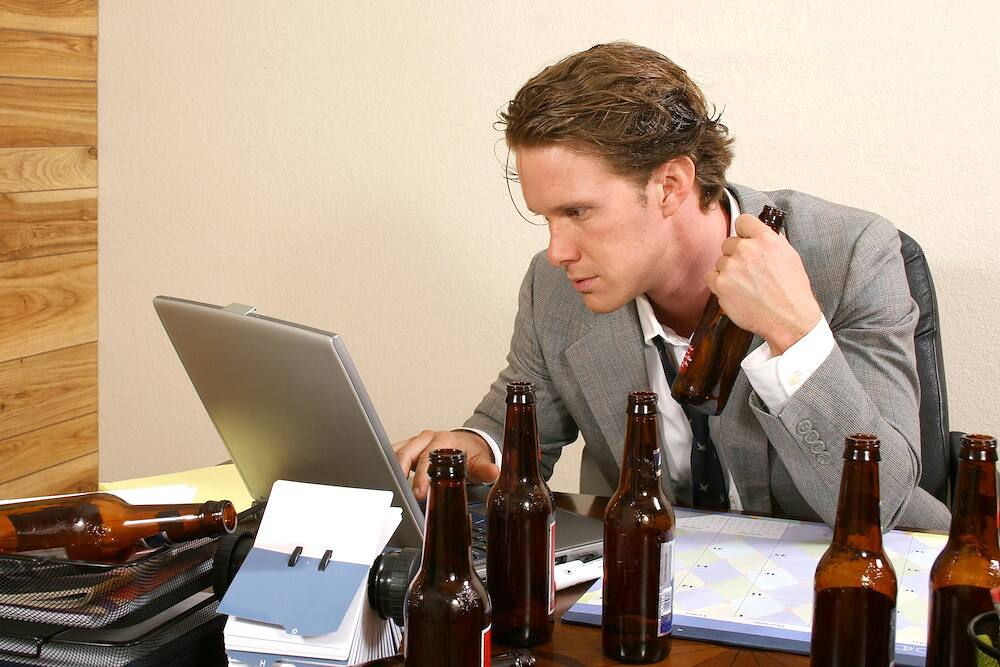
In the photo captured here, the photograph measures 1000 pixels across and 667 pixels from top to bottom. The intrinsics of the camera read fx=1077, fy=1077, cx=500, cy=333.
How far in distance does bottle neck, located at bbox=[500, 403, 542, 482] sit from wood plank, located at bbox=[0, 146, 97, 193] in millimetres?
2014

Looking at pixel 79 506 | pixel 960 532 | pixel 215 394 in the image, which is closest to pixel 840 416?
pixel 960 532

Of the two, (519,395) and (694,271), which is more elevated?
(694,271)

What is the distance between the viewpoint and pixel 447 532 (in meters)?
0.79

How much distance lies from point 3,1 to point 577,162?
1.64 m

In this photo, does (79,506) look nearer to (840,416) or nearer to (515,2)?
(840,416)

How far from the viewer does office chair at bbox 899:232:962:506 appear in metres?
1.63

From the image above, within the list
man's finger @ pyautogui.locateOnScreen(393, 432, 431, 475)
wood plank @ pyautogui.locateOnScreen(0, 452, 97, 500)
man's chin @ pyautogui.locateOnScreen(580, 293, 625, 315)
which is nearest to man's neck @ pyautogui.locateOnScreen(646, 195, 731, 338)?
man's chin @ pyautogui.locateOnScreen(580, 293, 625, 315)

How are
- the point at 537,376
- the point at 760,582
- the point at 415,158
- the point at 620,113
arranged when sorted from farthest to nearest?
the point at 415,158 < the point at 537,376 < the point at 620,113 < the point at 760,582

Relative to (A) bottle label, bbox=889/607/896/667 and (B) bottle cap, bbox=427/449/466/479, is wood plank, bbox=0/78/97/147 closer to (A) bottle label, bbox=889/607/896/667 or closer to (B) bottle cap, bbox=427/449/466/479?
(B) bottle cap, bbox=427/449/466/479

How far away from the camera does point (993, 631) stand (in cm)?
69

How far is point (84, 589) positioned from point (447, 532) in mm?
337

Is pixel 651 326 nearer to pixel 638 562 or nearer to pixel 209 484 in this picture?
pixel 209 484

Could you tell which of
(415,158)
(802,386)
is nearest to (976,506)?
(802,386)

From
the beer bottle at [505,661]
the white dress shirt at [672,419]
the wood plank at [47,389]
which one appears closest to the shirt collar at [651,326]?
the white dress shirt at [672,419]
